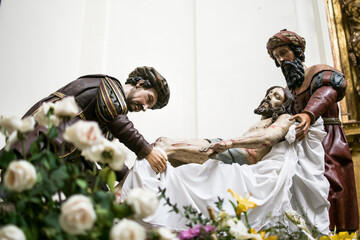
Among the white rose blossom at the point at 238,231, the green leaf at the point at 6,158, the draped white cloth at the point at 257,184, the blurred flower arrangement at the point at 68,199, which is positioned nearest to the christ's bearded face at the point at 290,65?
the draped white cloth at the point at 257,184

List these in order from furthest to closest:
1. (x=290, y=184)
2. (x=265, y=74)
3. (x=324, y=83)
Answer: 1. (x=265, y=74)
2. (x=324, y=83)
3. (x=290, y=184)

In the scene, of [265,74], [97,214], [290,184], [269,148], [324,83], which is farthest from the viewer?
[265,74]

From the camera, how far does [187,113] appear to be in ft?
13.6

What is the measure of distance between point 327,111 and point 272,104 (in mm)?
377

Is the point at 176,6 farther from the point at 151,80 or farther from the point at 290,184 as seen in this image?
the point at 290,184

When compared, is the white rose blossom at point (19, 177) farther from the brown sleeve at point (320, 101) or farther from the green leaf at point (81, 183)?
the brown sleeve at point (320, 101)

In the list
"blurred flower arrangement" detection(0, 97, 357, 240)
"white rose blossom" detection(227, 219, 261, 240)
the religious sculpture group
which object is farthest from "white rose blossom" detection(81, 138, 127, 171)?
the religious sculpture group

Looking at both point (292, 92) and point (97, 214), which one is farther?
point (292, 92)

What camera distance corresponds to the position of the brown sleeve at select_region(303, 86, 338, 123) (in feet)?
7.69

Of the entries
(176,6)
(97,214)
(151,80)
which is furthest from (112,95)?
(176,6)

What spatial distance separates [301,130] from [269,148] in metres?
0.23

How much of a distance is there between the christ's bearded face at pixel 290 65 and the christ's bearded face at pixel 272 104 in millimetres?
200

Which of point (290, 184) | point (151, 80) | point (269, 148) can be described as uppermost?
point (151, 80)

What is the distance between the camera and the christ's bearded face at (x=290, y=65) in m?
2.68
